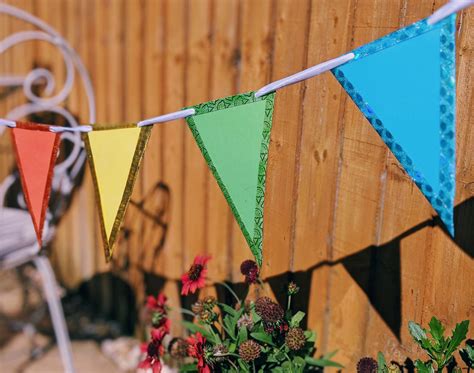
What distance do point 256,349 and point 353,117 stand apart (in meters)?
0.71

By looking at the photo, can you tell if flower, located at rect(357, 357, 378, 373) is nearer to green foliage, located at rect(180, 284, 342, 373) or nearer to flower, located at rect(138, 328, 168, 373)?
green foliage, located at rect(180, 284, 342, 373)

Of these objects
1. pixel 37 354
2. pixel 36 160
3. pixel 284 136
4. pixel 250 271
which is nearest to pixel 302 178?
pixel 284 136

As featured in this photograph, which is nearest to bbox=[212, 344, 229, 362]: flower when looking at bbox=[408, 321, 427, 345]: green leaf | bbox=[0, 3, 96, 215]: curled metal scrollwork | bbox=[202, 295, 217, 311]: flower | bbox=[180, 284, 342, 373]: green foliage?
bbox=[180, 284, 342, 373]: green foliage

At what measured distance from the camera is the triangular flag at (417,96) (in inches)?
46.0

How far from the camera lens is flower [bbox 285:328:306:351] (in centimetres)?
159

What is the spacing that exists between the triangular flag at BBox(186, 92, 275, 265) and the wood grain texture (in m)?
0.43

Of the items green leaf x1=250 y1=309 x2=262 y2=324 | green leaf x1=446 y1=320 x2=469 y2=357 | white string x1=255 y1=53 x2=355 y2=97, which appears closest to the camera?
white string x1=255 y1=53 x2=355 y2=97

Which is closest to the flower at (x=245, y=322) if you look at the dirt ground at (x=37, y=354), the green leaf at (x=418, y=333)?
the green leaf at (x=418, y=333)

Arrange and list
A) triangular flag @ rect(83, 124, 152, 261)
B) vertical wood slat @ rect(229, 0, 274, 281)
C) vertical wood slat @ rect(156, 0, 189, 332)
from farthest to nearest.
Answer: vertical wood slat @ rect(156, 0, 189, 332), vertical wood slat @ rect(229, 0, 274, 281), triangular flag @ rect(83, 124, 152, 261)

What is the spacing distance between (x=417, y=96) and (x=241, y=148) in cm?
45

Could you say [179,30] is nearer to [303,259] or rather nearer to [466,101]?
[303,259]

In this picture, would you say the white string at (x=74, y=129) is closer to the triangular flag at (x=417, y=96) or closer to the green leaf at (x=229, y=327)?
the green leaf at (x=229, y=327)

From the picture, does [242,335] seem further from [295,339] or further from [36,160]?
[36,160]

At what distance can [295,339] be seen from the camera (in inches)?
62.6
